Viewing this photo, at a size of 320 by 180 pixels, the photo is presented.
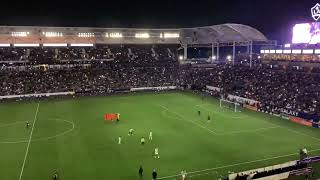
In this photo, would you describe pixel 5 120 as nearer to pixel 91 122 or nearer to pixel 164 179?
pixel 91 122

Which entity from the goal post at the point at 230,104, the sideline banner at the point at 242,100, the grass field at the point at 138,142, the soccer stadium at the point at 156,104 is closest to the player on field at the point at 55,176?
the soccer stadium at the point at 156,104

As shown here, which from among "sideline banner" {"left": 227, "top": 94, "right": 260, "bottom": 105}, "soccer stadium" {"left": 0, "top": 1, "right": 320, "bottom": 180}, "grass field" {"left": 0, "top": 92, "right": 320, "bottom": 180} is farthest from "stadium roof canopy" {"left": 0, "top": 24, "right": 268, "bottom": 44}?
"grass field" {"left": 0, "top": 92, "right": 320, "bottom": 180}

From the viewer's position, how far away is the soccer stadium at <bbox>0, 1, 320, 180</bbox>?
27500mm

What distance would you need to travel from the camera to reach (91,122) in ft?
141

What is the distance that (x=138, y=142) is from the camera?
3375 centimetres

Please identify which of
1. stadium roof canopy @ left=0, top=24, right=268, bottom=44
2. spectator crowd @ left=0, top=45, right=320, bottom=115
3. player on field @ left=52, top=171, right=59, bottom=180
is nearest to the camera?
player on field @ left=52, top=171, right=59, bottom=180

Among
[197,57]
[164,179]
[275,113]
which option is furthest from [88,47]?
[164,179]

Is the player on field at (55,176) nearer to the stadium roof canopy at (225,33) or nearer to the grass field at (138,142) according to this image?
the grass field at (138,142)

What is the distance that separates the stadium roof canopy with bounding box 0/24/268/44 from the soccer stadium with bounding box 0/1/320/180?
0.32 meters

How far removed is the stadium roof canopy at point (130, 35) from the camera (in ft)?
245

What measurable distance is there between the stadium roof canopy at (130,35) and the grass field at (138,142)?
94.3 feet

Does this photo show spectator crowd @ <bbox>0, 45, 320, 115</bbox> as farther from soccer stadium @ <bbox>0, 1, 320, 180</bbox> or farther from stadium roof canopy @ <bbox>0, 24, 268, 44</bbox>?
stadium roof canopy @ <bbox>0, 24, 268, 44</bbox>

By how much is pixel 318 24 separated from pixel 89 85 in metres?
50.3

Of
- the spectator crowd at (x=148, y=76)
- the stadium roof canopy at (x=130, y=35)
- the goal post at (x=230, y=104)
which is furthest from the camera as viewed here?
the stadium roof canopy at (x=130, y=35)
